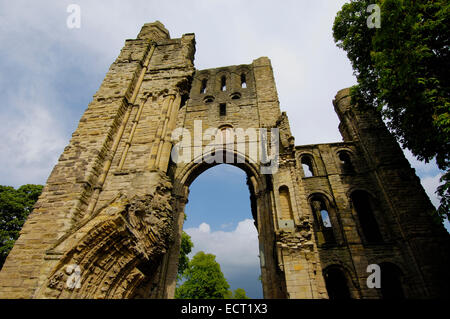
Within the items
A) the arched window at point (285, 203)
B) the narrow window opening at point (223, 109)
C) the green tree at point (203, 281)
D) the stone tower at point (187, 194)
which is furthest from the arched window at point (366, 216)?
the green tree at point (203, 281)

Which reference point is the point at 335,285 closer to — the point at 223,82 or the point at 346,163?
the point at 346,163

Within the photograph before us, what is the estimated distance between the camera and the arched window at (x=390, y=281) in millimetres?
8968

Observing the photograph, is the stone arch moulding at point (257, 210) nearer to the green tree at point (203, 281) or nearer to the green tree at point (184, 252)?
the green tree at point (184, 252)

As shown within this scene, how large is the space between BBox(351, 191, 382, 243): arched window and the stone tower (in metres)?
0.06

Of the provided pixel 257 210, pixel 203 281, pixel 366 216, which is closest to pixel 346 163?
pixel 366 216

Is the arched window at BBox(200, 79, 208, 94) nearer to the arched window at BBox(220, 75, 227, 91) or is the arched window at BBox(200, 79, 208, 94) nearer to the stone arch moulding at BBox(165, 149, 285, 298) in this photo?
the arched window at BBox(220, 75, 227, 91)

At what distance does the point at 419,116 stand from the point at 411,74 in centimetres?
118

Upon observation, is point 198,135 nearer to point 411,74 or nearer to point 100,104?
point 100,104

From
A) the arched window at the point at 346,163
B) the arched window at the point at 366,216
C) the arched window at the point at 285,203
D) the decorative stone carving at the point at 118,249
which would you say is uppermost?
the arched window at the point at 346,163

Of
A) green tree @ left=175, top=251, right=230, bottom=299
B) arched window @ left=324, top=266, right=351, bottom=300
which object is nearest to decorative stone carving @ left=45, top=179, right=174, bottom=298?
arched window @ left=324, top=266, right=351, bottom=300

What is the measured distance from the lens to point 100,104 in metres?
7.62

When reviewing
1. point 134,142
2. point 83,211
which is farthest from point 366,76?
point 83,211

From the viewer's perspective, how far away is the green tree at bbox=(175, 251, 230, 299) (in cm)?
1773

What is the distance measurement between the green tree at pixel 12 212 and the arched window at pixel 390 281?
18509 mm
